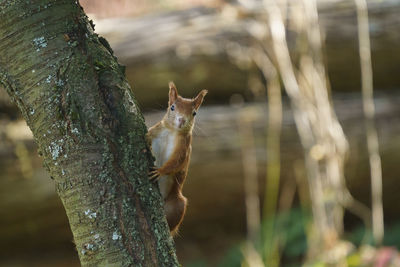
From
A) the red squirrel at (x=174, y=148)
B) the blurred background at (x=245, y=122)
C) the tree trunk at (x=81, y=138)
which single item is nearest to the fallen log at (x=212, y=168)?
the blurred background at (x=245, y=122)

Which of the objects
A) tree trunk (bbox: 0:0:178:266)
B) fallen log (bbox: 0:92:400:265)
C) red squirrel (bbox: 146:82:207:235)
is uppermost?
tree trunk (bbox: 0:0:178:266)

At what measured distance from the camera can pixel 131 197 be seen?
1183mm

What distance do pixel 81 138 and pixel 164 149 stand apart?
81cm

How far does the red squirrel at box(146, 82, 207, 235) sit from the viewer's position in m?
1.93

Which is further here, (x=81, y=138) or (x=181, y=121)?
(x=181, y=121)

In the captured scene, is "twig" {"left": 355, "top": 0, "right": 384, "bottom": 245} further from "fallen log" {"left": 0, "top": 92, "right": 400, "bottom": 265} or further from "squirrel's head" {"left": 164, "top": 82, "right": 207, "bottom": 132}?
"squirrel's head" {"left": 164, "top": 82, "right": 207, "bottom": 132}

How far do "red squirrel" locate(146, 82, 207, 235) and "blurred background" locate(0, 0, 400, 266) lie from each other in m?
1.77

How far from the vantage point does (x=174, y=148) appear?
197 centimetres

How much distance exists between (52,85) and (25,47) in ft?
0.29

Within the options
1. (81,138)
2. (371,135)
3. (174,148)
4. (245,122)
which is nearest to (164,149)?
(174,148)

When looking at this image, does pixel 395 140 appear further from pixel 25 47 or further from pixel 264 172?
pixel 25 47

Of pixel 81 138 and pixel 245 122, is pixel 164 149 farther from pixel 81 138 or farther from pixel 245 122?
pixel 245 122

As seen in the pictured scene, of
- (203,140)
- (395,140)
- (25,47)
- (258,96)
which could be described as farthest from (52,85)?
(395,140)

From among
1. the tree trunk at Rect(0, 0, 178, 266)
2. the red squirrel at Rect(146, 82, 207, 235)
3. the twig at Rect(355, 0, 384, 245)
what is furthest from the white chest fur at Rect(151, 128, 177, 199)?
the twig at Rect(355, 0, 384, 245)
